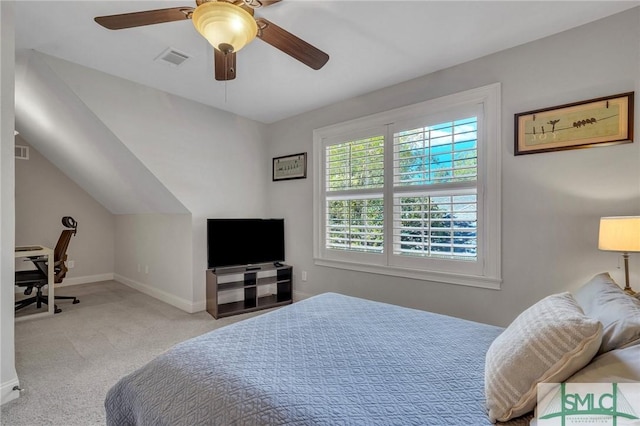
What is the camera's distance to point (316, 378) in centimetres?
112

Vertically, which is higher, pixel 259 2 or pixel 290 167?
pixel 259 2

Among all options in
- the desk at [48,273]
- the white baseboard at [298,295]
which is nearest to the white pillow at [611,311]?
the white baseboard at [298,295]

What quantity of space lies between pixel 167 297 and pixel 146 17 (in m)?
3.46

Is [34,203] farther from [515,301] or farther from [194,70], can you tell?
Answer: [515,301]

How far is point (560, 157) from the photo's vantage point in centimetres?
225

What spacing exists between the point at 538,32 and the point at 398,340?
2.47m

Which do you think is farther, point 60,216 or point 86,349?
point 60,216

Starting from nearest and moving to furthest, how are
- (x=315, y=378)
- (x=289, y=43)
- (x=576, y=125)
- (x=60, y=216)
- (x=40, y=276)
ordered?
(x=315, y=378), (x=289, y=43), (x=576, y=125), (x=40, y=276), (x=60, y=216)

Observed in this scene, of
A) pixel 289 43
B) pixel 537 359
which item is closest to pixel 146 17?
pixel 289 43

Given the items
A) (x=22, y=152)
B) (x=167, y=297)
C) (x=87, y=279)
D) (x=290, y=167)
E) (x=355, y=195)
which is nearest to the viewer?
(x=355, y=195)

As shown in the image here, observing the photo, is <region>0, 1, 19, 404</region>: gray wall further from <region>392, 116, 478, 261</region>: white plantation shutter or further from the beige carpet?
<region>392, 116, 478, 261</region>: white plantation shutter

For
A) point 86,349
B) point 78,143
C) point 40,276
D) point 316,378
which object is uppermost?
point 78,143

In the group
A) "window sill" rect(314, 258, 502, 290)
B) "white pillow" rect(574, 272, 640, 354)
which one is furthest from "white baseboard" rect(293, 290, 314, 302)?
"white pillow" rect(574, 272, 640, 354)

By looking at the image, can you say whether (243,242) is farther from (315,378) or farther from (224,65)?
(315,378)
